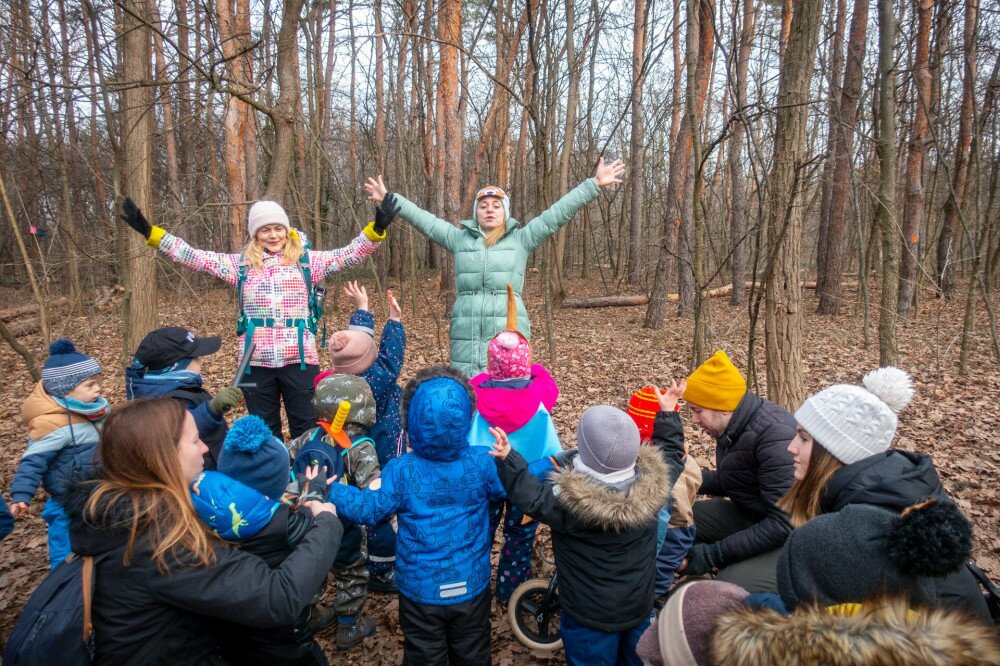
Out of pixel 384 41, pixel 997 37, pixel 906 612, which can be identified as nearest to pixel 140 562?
pixel 906 612

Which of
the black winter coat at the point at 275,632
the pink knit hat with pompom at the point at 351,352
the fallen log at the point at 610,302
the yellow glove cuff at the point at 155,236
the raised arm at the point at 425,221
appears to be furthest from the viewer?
the fallen log at the point at 610,302

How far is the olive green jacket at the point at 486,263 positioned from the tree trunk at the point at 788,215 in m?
1.35

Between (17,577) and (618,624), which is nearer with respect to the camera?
(618,624)

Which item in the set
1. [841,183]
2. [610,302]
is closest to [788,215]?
[841,183]

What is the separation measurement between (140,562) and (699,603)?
5.12 ft

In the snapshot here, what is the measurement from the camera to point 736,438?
267cm

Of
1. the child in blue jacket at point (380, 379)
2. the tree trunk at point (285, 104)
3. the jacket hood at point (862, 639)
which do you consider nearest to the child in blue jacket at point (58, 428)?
the child in blue jacket at point (380, 379)

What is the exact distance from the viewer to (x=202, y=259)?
3.26 metres

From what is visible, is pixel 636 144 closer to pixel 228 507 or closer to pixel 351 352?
pixel 351 352

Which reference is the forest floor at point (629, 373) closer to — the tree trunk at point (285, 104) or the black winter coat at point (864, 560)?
the black winter coat at point (864, 560)

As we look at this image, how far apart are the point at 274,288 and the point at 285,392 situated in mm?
670

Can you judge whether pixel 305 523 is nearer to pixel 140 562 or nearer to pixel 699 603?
pixel 140 562

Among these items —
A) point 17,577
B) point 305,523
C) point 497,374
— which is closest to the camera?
point 305,523

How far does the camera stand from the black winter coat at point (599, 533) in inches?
74.7
